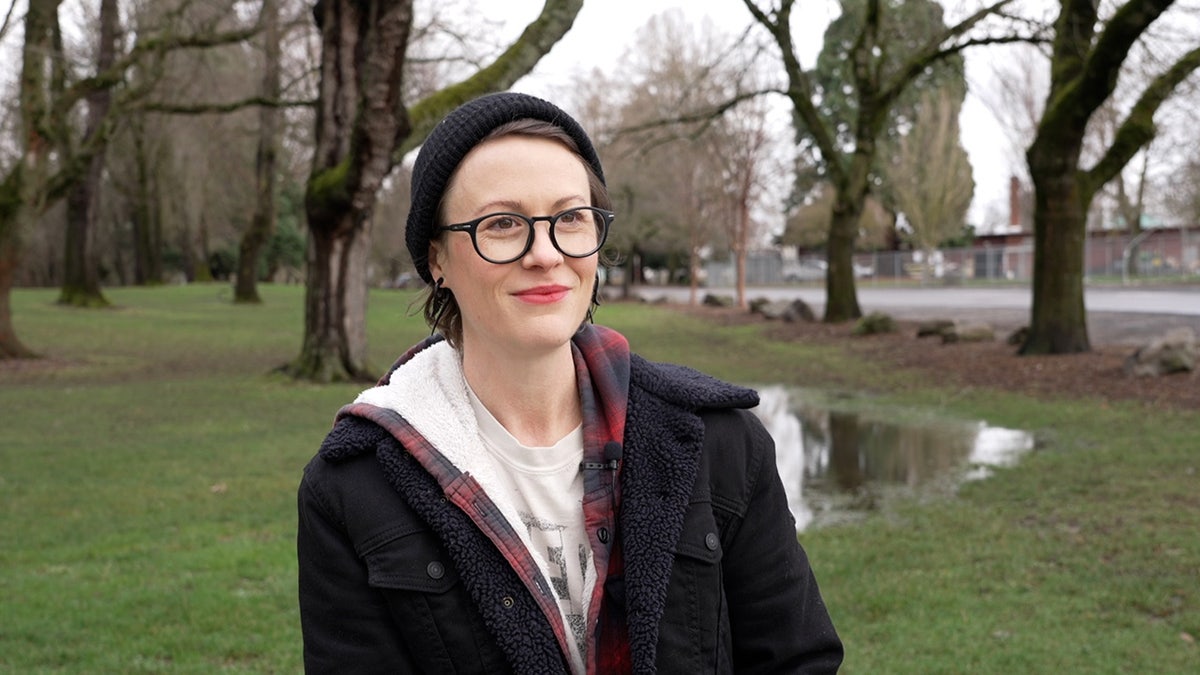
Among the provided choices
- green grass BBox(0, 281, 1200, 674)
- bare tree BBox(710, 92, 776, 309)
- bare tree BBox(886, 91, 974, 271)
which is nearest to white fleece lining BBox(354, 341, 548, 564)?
green grass BBox(0, 281, 1200, 674)

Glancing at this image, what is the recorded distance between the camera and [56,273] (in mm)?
56281

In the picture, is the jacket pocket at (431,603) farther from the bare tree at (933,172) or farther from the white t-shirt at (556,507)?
the bare tree at (933,172)

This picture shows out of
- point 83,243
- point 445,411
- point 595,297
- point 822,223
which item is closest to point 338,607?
point 445,411

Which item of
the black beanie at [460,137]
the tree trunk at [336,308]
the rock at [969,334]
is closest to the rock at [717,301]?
the rock at [969,334]

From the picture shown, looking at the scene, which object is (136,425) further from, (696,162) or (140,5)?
(696,162)

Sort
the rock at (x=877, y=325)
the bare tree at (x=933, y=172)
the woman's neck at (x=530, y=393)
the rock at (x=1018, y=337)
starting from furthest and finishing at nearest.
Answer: the bare tree at (x=933, y=172) < the rock at (x=877, y=325) < the rock at (x=1018, y=337) < the woman's neck at (x=530, y=393)

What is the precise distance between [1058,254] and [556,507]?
50.1 feet

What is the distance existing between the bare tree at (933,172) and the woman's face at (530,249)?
1964 inches

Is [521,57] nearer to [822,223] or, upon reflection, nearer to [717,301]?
[717,301]

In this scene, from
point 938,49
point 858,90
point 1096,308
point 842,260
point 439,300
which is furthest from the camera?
point 1096,308

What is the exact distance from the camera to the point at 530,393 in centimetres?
209

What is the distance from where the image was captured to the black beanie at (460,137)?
6.52ft

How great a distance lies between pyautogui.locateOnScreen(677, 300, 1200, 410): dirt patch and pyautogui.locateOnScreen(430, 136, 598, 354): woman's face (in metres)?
11.3

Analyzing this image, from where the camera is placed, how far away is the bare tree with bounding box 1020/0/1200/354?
49.5ft
